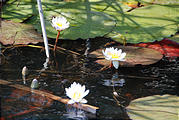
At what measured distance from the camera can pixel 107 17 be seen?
2.00 metres

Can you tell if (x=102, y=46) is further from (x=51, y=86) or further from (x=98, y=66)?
(x=51, y=86)

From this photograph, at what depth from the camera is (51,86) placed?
1254 millimetres

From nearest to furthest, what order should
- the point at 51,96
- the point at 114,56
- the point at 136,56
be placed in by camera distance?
the point at 51,96
the point at 114,56
the point at 136,56

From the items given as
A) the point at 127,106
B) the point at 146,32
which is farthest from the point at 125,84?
the point at 146,32

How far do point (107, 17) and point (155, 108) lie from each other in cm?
107

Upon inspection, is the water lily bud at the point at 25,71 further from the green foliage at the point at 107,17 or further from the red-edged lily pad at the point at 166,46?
the red-edged lily pad at the point at 166,46

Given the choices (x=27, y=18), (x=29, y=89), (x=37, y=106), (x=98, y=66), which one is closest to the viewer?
(x=37, y=106)

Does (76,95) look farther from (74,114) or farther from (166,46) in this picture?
(166,46)

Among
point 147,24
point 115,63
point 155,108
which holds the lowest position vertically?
point 155,108

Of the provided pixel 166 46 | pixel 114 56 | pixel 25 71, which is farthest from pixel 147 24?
pixel 25 71

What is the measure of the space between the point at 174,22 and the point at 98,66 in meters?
0.83

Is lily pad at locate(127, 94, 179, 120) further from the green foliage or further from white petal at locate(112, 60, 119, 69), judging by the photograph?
the green foliage

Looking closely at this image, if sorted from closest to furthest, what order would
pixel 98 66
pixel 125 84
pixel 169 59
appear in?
pixel 125 84 < pixel 98 66 < pixel 169 59

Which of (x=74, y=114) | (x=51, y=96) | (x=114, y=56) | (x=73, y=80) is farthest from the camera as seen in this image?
(x=114, y=56)
